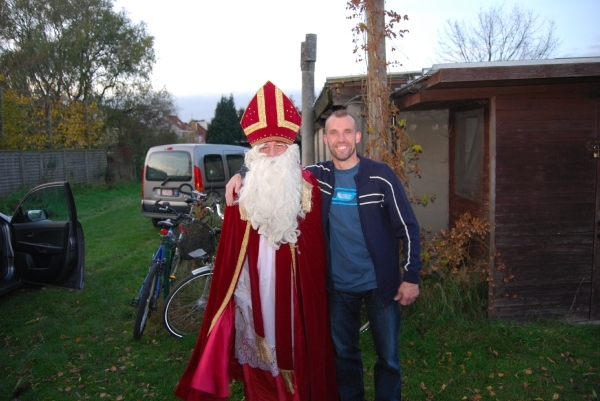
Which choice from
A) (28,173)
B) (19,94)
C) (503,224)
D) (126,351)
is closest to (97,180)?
(19,94)

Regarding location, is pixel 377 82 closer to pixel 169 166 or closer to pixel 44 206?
pixel 44 206

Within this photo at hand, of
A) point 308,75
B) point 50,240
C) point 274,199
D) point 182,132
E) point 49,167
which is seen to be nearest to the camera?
point 274,199

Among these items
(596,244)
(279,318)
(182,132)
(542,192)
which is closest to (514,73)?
(542,192)

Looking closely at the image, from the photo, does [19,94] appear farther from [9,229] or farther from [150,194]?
[9,229]

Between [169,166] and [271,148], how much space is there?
26.3ft

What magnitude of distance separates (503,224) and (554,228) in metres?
0.51

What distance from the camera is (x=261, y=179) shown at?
3035 mm

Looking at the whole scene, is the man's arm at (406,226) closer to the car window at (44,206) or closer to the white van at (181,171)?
the car window at (44,206)

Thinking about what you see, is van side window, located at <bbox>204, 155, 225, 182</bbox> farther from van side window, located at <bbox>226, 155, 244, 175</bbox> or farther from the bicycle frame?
the bicycle frame

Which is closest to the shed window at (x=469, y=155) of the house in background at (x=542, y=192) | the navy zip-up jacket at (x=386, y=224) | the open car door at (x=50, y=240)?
the house in background at (x=542, y=192)

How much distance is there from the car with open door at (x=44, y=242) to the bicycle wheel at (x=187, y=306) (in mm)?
1308

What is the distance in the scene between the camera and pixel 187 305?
16.4ft

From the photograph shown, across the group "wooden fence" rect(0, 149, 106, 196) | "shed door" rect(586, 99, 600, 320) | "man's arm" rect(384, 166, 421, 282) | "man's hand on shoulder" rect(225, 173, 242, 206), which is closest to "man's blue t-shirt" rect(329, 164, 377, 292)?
"man's arm" rect(384, 166, 421, 282)

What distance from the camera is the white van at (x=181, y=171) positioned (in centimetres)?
1043
